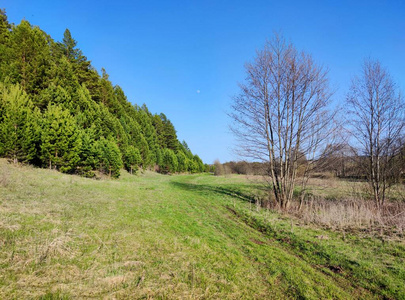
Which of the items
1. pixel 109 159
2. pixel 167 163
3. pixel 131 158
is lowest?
pixel 109 159

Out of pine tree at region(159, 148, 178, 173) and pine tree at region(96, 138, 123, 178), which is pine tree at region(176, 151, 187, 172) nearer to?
pine tree at region(159, 148, 178, 173)

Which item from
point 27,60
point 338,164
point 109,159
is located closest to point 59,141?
point 109,159

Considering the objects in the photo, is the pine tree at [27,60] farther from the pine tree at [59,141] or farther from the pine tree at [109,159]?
the pine tree at [109,159]

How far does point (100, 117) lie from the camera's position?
28.0 metres

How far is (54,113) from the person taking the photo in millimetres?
16016

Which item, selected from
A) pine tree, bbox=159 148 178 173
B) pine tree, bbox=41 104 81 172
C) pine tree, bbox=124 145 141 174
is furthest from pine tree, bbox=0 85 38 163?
pine tree, bbox=159 148 178 173

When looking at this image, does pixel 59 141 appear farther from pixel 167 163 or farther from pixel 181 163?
pixel 181 163

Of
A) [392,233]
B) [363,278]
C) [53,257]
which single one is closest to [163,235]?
[53,257]

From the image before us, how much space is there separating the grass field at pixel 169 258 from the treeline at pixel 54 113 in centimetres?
988

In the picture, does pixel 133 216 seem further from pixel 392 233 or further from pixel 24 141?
pixel 24 141

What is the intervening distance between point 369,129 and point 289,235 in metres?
→ 9.66

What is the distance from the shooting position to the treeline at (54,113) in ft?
47.8

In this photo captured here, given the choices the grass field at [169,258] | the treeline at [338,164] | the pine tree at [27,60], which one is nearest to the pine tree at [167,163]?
the pine tree at [27,60]

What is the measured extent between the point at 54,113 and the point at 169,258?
694 inches
